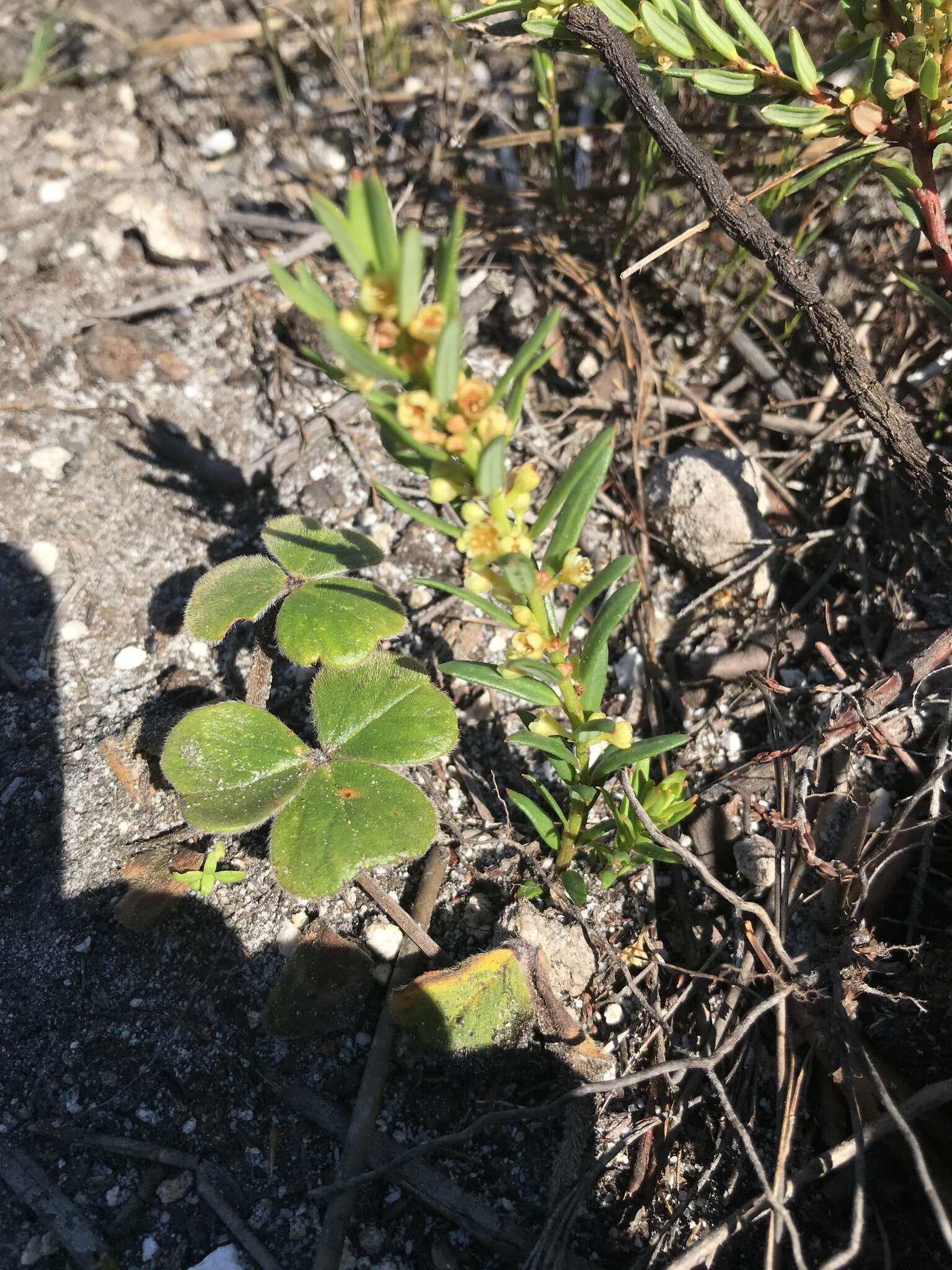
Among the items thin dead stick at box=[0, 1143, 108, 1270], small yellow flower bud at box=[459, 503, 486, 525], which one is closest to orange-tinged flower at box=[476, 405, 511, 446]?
small yellow flower bud at box=[459, 503, 486, 525]

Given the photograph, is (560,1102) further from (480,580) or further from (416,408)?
(416,408)

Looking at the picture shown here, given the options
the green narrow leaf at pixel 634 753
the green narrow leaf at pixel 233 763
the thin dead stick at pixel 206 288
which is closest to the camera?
the green narrow leaf at pixel 634 753

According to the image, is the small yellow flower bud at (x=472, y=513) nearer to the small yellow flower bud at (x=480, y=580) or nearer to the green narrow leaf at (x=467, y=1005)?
the small yellow flower bud at (x=480, y=580)

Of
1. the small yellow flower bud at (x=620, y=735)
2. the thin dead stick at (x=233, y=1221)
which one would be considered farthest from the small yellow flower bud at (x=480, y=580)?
the thin dead stick at (x=233, y=1221)

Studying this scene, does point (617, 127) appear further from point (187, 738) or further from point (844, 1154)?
point (844, 1154)

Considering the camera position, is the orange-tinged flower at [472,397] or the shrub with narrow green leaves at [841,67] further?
the shrub with narrow green leaves at [841,67]
